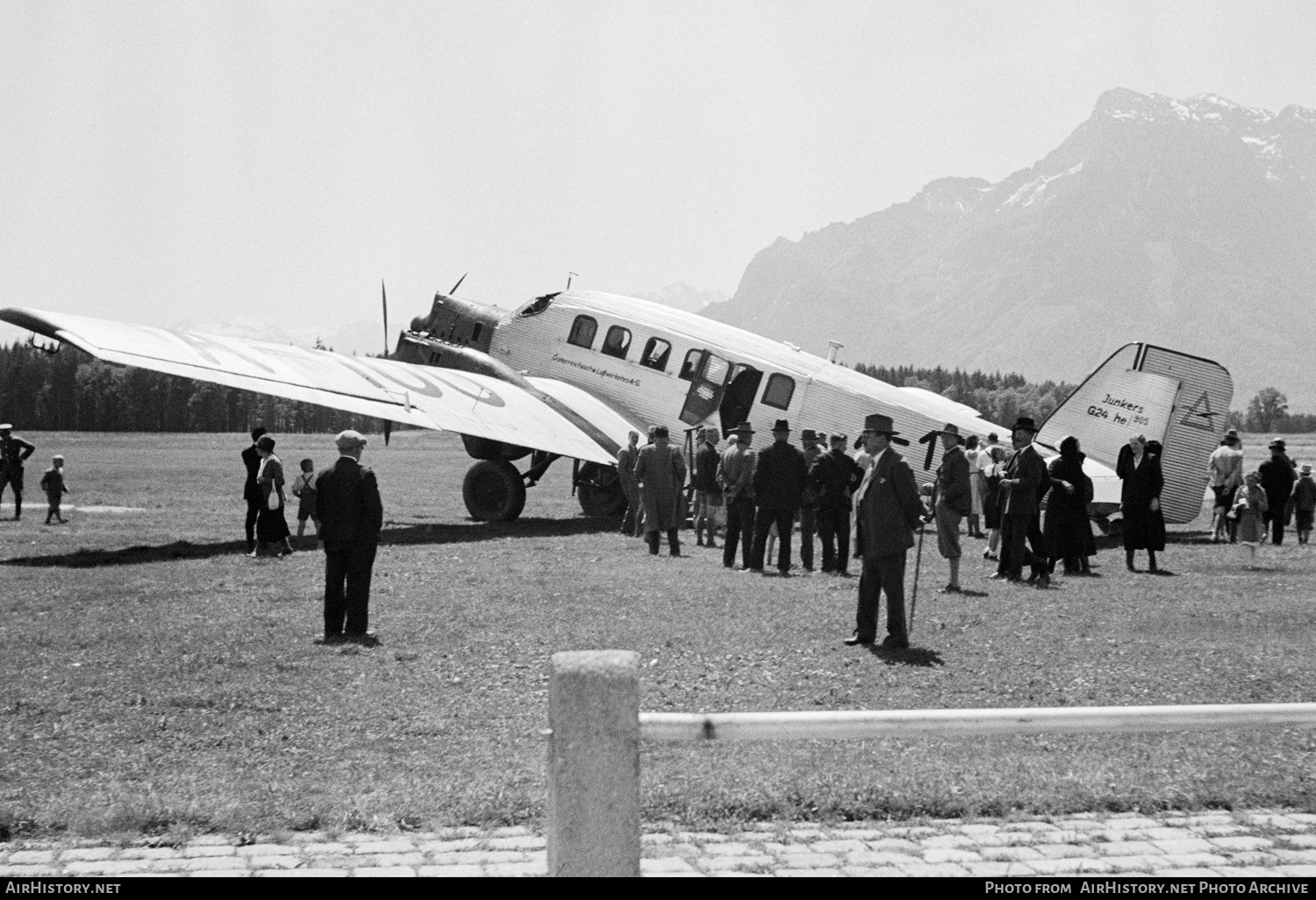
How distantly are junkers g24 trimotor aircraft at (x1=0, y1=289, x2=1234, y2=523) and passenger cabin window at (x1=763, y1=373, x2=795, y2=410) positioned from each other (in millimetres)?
28

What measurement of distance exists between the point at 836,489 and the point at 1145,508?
5.13 metres

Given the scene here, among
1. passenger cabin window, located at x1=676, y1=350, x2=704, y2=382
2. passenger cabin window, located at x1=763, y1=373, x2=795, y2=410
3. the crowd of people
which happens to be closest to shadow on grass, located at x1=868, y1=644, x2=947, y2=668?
the crowd of people

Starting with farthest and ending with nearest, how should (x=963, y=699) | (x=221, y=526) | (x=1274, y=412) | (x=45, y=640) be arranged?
(x=1274, y=412) → (x=221, y=526) → (x=45, y=640) → (x=963, y=699)

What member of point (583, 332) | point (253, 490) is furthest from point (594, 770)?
point (583, 332)

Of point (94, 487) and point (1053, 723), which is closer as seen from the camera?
point (1053, 723)

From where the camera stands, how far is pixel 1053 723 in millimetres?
4426

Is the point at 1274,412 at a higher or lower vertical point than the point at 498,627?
higher

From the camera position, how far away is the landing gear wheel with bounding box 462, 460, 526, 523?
77.6 ft

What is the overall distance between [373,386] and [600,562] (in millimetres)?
6235

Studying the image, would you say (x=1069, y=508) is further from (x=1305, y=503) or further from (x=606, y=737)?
(x=606, y=737)

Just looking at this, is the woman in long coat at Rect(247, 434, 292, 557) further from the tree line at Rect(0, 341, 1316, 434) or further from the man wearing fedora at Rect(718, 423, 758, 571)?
the tree line at Rect(0, 341, 1316, 434)

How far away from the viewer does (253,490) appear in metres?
17.5

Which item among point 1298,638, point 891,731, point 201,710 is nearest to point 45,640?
point 201,710
